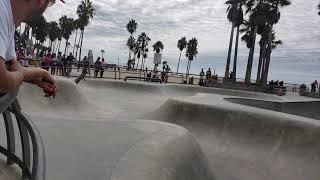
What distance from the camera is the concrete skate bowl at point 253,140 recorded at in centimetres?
1023

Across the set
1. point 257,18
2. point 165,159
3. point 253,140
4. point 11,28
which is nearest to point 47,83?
point 11,28

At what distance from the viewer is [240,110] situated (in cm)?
1204

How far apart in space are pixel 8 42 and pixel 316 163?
9500 mm

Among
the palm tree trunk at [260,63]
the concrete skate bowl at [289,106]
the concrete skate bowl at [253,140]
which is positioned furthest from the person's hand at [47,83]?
the palm tree trunk at [260,63]

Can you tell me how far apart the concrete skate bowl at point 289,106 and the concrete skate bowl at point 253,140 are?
159 inches

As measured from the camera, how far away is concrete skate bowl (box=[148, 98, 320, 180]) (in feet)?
33.6

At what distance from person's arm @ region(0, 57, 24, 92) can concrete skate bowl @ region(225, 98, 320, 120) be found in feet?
47.8

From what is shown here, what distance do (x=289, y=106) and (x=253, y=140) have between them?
9296 millimetres

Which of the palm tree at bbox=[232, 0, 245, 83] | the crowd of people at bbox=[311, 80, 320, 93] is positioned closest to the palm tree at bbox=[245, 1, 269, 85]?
the palm tree at bbox=[232, 0, 245, 83]

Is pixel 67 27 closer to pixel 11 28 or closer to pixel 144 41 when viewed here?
pixel 144 41

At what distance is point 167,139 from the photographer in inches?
264

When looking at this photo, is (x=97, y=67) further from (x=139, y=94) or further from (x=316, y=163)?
(x=316, y=163)

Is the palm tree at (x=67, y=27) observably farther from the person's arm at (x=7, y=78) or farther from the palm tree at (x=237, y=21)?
the person's arm at (x=7, y=78)

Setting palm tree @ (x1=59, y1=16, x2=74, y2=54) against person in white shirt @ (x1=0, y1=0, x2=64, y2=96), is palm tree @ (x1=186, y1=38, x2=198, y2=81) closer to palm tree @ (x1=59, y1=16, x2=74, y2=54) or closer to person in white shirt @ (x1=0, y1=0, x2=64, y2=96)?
palm tree @ (x1=59, y1=16, x2=74, y2=54)
